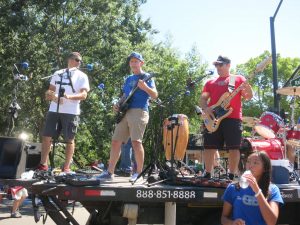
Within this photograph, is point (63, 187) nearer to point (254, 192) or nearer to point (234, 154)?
point (254, 192)

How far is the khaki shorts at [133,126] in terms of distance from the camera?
18.2 ft

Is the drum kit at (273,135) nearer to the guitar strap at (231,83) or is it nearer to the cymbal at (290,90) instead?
the cymbal at (290,90)

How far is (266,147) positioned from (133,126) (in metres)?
2.30

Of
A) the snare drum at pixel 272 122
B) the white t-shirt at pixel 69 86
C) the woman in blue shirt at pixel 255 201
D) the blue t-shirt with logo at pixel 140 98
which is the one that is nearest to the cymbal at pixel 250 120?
the snare drum at pixel 272 122

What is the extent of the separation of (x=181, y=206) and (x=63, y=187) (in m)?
1.50

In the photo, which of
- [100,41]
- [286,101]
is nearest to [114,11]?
[100,41]

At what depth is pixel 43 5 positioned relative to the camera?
16656 millimetres

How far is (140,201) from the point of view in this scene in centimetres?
448

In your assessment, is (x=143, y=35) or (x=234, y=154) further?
(x=143, y=35)

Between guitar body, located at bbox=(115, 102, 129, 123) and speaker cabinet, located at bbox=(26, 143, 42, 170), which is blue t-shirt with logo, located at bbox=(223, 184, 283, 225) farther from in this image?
speaker cabinet, located at bbox=(26, 143, 42, 170)

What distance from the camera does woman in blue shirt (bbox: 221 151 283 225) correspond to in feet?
11.9

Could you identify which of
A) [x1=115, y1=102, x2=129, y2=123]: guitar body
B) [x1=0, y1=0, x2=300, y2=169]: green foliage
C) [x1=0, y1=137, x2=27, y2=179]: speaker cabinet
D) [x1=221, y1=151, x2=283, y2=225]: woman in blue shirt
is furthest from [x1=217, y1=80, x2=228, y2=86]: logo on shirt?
[x1=0, y1=0, x2=300, y2=169]: green foliage

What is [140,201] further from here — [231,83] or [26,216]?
[26,216]

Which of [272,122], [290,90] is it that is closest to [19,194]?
[272,122]
